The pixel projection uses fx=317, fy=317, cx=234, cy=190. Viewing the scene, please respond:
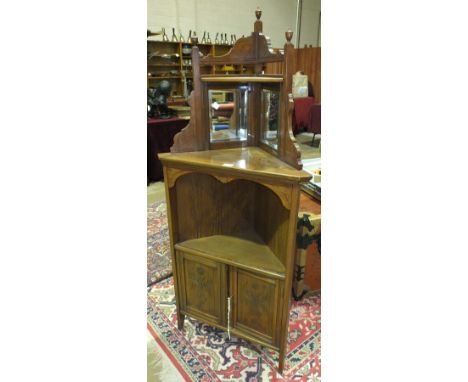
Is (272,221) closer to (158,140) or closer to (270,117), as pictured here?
(270,117)

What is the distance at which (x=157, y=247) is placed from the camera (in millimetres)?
2695

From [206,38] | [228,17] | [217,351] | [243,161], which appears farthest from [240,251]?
[228,17]

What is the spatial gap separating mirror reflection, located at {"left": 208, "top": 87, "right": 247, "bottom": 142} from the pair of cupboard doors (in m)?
0.65

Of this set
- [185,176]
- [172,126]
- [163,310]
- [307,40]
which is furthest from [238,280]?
[307,40]

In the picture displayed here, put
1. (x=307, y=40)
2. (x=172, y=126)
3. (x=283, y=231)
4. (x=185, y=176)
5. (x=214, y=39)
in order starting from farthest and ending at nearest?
(x=307, y=40)
(x=214, y=39)
(x=172, y=126)
(x=185, y=176)
(x=283, y=231)

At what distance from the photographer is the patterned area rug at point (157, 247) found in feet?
7.82

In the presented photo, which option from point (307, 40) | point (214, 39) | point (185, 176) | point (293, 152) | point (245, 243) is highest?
point (307, 40)

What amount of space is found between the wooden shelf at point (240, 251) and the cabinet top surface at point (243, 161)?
46 centimetres

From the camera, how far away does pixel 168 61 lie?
6.00 meters

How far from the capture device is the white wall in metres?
5.78

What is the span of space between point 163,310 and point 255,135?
4.07 feet

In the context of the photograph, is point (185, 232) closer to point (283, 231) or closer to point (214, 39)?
point (283, 231)

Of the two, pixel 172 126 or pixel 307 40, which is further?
pixel 307 40

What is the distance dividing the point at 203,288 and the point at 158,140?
284cm
